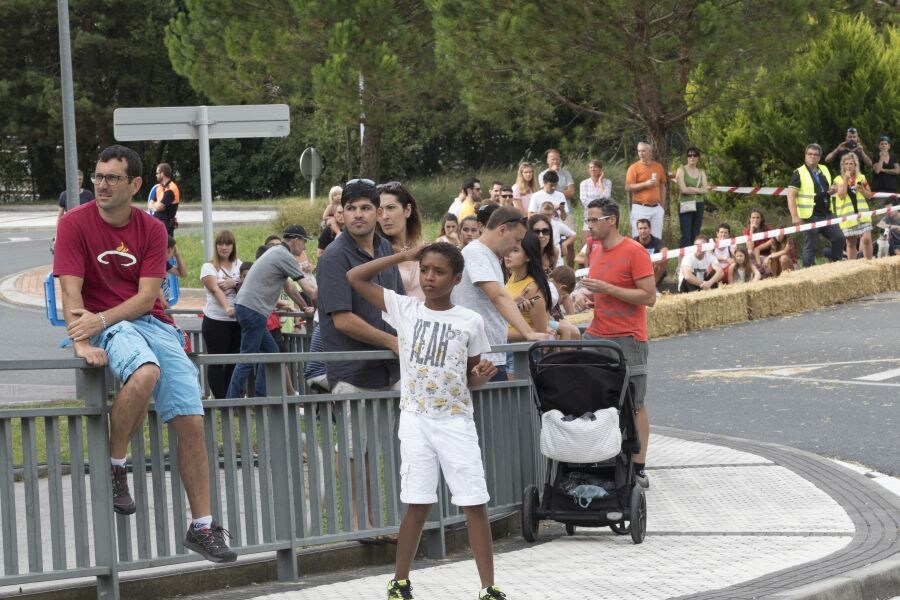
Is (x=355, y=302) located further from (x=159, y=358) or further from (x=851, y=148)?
(x=851, y=148)

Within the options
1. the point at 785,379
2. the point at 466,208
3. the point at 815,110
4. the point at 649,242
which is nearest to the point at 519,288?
the point at 785,379

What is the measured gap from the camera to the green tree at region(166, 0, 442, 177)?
32750mm

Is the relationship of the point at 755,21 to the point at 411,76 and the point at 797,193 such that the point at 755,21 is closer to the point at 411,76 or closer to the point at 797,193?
the point at 797,193

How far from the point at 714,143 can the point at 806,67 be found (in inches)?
137

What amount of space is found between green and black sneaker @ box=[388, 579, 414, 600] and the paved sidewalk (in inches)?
9.4

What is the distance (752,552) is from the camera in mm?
7559

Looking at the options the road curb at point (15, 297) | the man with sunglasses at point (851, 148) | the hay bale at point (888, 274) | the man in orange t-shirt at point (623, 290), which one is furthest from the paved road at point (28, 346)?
the man with sunglasses at point (851, 148)

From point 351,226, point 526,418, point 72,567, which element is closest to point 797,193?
point 526,418

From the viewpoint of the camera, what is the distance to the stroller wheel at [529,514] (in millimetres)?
8258

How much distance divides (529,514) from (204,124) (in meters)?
5.92

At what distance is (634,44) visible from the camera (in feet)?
82.7

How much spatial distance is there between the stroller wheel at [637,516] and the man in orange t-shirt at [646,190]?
14015mm

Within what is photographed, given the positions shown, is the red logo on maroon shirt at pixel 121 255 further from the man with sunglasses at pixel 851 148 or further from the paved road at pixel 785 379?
the man with sunglasses at pixel 851 148

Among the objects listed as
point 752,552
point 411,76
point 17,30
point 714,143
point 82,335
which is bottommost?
point 752,552
